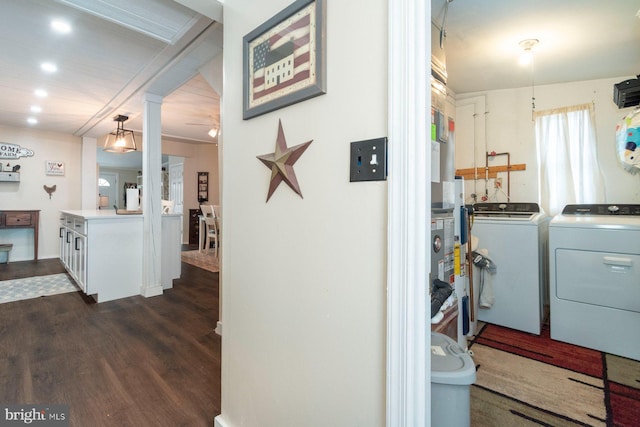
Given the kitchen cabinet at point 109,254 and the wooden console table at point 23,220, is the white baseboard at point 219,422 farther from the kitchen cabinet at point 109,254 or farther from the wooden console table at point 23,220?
the wooden console table at point 23,220

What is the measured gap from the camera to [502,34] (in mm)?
2102

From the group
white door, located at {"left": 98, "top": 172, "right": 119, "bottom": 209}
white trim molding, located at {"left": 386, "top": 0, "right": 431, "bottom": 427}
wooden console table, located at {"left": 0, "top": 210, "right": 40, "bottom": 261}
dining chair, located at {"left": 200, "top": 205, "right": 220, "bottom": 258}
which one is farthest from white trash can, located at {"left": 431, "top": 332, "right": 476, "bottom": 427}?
white door, located at {"left": 98, "top": 172, "right": 119, "bottom": 209}

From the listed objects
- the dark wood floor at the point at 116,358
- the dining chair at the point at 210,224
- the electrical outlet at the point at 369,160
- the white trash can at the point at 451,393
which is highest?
the electrical outlet at the point at 369,160

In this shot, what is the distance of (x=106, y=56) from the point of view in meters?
2.49

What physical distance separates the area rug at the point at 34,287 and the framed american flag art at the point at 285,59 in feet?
12.2

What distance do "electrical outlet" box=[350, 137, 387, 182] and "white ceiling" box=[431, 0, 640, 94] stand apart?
57.8 inches

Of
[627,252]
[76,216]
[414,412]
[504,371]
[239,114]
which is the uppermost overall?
[239,114]

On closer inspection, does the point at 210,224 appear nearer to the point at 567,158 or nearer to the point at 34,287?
the point at 34,287

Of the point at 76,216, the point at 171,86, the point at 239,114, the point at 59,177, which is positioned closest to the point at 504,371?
the point at 239,114

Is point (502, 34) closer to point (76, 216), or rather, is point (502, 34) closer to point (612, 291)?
point (612, 291)

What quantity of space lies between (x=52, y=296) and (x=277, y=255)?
358 cm

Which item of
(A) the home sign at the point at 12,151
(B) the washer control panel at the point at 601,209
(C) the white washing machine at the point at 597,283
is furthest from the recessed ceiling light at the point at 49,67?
(B) the washer control panel at the point at 601,209

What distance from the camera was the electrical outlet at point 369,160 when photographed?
72cm

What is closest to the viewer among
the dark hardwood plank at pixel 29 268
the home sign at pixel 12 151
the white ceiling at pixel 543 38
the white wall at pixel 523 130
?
the white ceiling at pixel 543 38
